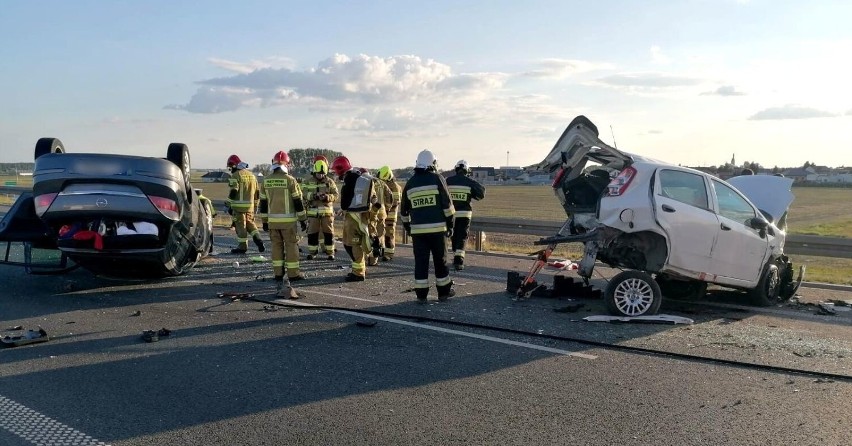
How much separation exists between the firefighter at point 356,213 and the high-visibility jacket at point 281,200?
30.6 inches

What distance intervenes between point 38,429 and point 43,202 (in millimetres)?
4592

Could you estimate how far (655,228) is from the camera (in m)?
7.64

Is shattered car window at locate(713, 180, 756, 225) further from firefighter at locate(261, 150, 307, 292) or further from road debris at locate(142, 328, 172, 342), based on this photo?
road debris at locate(142, 328, 172, 342)

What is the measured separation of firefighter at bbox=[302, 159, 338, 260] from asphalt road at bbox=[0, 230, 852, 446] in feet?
11.8

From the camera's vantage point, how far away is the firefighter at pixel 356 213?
1002 cm

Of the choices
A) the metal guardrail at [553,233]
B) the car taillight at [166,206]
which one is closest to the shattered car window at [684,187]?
the metal guardrail at [553,233]

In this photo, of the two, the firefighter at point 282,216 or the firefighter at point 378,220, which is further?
the firefighter at point 378,220

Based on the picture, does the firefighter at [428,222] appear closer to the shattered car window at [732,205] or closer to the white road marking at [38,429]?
the shattered car window at [732,205]

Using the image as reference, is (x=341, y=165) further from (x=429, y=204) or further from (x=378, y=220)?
(x=429, y=204)

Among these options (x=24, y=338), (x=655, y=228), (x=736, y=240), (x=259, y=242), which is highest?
(x=655, y=228)

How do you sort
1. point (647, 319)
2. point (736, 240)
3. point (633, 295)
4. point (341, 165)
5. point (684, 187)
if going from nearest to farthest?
point (647, 319) → point (633, 295) → point (684, 187) → point (736, 240) → point (341, 165)

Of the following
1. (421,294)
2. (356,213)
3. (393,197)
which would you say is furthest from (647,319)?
Answer: (393,197)

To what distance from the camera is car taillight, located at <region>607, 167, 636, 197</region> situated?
7707 millimetres

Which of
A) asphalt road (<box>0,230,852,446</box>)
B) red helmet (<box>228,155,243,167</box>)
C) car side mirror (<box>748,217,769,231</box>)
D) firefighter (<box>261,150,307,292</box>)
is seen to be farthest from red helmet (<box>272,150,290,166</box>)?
car side mirror (<box>748,217,769,231</box>)
